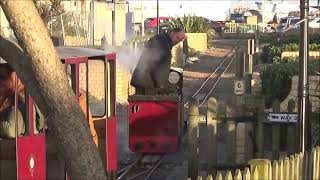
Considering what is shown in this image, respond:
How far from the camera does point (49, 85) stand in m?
4.29

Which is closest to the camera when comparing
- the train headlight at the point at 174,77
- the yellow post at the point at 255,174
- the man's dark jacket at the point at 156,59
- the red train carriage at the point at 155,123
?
the yellow post at the point at 255,174

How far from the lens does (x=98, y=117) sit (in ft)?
28.2

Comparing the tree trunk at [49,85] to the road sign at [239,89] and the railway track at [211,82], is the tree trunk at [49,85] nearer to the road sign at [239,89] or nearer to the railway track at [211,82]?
the road sign at [239,89]

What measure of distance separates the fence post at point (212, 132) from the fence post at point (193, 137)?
17 cm

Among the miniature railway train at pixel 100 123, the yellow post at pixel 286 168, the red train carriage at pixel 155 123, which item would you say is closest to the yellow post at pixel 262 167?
the yellow post at pixel 286 168

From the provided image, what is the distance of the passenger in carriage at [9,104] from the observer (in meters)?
6.40

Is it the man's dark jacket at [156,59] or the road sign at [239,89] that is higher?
the man's dark jacket at [156,59]

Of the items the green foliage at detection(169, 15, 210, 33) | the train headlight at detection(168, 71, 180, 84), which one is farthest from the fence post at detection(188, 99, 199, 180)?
the green foliage at detection(169, 15, 210, 33)

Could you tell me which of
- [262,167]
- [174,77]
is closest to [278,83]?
[174,77]

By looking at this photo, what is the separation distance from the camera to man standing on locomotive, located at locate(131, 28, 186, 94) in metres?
11.0

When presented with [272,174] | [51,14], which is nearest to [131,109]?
[272,174]

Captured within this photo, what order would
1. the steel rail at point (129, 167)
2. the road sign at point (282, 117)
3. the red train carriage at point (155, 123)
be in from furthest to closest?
the red train carriage at point (155, 123) → the steel rail at point (129, 167) → the road sign at point (282, 117)

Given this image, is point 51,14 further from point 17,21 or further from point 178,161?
point 17,21

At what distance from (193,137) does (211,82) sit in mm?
14924
